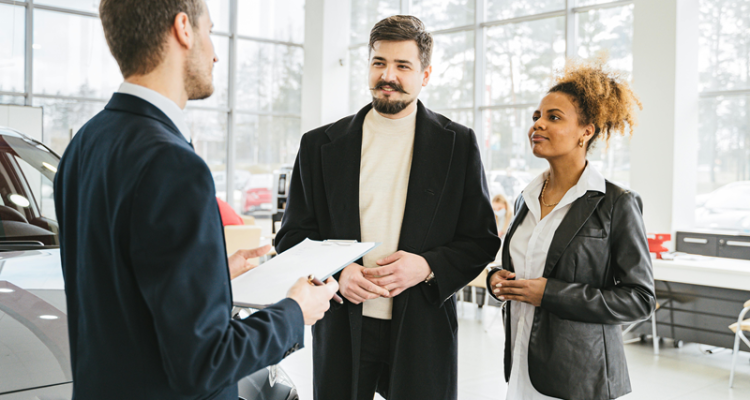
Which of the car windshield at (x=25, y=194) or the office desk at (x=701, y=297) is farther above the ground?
the car windshield at (x=25, y=194)

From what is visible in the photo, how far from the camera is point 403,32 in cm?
173

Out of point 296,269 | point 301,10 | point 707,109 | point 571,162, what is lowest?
point 296,269

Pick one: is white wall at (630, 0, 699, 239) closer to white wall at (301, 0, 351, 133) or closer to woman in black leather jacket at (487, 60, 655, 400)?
woman in black leather jacket at (487, 60, 655, 400)

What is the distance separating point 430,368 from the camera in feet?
5.46

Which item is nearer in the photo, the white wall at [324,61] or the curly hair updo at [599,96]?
the curly hair updo at [599,96]

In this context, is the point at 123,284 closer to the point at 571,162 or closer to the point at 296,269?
the point at 296,269

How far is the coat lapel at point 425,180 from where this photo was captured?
1682 mm

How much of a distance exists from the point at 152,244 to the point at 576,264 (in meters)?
1.20

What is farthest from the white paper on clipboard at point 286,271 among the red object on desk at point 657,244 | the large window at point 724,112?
the large window at point 724,112

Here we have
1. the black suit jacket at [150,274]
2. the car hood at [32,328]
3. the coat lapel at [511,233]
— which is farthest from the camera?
the coat lapel at [511,233]

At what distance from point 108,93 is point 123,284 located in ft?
31.2

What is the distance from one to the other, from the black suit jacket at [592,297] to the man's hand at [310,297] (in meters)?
0.78

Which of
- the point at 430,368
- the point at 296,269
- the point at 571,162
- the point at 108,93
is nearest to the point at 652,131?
the point at 571,162

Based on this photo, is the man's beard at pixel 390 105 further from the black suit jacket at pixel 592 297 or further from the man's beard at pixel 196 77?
the man's beard at pixel 196 77
